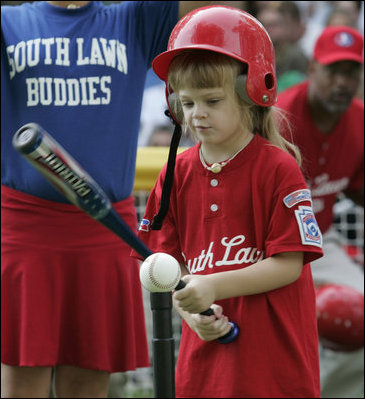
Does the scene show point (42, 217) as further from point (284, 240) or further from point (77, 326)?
point (284, 240)

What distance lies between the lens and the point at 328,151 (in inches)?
206

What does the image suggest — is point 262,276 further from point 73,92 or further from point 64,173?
point 73,92

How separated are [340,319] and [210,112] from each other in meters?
2.48

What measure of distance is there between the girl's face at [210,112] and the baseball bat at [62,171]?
518 mm

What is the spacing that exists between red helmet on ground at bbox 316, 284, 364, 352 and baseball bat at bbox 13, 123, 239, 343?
A: 2761 mm

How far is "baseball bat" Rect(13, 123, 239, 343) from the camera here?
1.89m

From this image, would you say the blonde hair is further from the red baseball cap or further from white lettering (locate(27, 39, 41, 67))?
the red baseball cap

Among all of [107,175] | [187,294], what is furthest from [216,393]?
[107,175]

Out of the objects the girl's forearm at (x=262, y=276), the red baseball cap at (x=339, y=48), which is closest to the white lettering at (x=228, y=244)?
the girl's forearm at (x=262, y=276)

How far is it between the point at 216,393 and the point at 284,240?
492 millimetres

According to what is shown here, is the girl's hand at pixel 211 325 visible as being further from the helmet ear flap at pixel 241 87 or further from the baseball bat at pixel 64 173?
the helmet ear flap at pixel 241 87

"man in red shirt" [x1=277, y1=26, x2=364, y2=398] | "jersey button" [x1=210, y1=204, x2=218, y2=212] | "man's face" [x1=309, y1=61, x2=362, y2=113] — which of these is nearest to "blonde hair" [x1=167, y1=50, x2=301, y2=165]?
"jersey button" [x1=210, y1=204, x2=218, y2=212]

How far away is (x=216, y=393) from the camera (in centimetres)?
260

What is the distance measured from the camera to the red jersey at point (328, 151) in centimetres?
512
